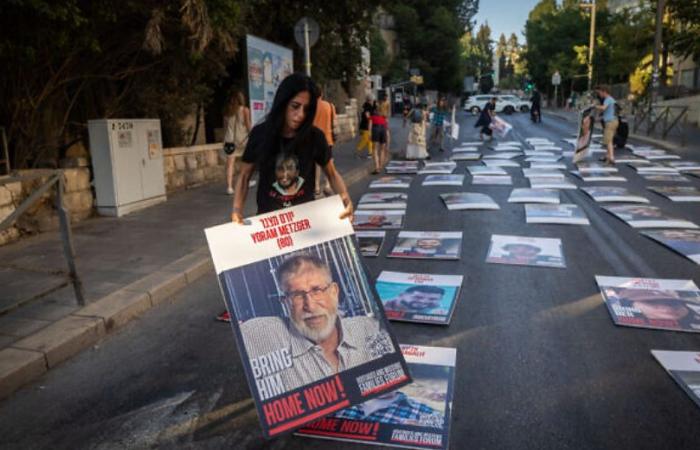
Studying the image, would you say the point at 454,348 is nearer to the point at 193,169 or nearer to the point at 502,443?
the point at 502,443

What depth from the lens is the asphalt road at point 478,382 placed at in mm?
2924

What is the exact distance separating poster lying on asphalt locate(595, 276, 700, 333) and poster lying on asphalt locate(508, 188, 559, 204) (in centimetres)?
395

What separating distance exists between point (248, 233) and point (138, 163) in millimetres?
6452

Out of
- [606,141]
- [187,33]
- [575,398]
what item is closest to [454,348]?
[575,398]

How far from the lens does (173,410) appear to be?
323 cm

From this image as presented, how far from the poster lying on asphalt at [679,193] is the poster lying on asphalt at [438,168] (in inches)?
170

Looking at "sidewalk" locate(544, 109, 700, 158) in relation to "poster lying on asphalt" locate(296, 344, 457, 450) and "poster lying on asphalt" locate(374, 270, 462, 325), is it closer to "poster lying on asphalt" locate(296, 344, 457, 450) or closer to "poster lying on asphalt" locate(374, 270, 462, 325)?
"poster lying on asphalt" locate(374, 270, 462, 325)

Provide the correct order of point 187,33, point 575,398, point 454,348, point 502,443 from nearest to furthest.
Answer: point 502,443, point 575,398, point 454,348, point 187,33

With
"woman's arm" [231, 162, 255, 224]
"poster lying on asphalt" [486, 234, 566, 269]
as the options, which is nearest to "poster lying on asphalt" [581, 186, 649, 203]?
"poster lying on asphalt" [486, 234, 566, 269]

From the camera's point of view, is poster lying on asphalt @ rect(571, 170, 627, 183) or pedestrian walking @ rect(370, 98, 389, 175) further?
pedestrian walking @ rect(370, 98, 389, 175)

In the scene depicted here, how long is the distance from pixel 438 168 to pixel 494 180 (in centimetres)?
241

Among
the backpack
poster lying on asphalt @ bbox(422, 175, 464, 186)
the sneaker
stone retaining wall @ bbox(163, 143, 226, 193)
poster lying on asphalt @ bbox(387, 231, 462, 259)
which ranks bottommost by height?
the sneaker

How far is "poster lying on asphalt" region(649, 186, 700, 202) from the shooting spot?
906 cm

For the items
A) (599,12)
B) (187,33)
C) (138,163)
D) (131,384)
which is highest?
(599,12)
